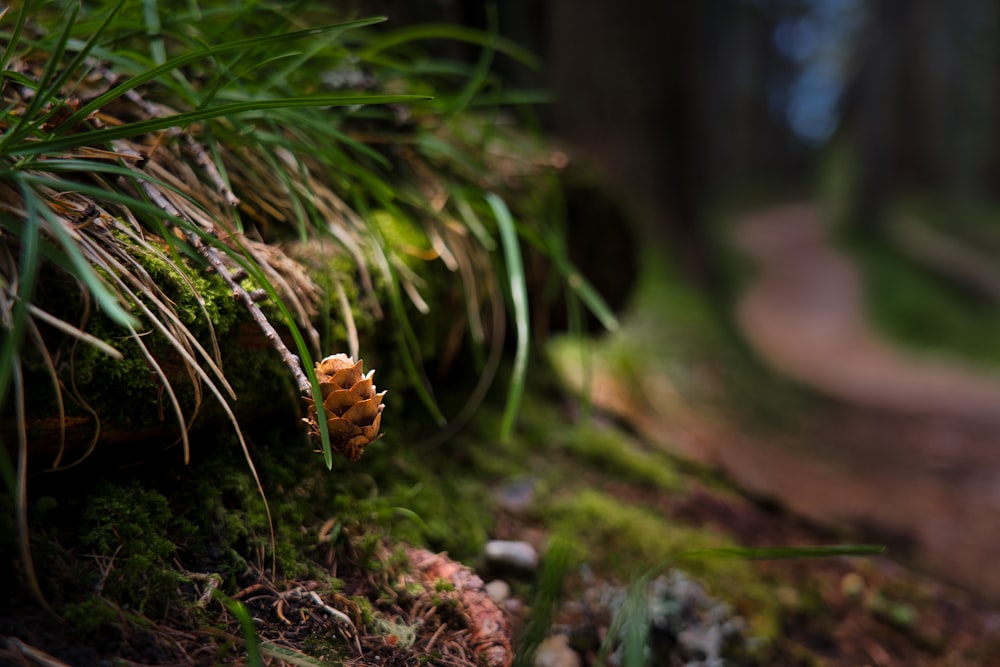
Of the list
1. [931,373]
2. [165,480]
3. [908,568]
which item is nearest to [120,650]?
[165,480]

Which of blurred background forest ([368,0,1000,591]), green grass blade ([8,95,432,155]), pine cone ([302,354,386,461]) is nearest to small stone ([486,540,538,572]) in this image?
pine cone ([302,354,386,461])

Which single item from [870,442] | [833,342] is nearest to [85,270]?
[870,442]

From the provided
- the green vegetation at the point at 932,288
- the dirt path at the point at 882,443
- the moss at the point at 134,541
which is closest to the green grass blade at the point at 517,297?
the moss at the point at 134,541

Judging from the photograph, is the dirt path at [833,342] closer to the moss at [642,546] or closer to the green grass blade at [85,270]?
the moss at [642,546]

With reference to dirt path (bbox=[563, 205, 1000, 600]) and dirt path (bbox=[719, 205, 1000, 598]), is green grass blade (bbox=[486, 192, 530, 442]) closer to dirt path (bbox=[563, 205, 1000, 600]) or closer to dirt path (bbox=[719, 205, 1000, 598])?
dirt path (bbox=[563, 205, 1000, 600])

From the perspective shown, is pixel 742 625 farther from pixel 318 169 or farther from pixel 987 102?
pixel 987 102
